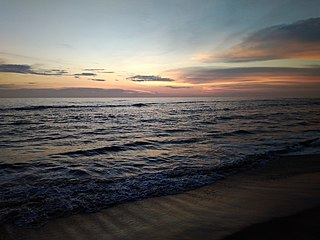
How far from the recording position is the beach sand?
12.4 ft

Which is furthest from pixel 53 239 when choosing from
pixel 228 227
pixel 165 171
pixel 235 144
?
pixel 235 144

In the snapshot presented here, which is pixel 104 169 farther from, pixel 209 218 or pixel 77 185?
pixel 209 218

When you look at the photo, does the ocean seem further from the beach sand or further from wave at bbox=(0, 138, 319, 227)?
the beach sand

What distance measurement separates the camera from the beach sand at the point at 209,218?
379 centimetres

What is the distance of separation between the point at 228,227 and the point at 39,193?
4835 millimetres

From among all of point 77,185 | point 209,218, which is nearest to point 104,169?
point 77,185

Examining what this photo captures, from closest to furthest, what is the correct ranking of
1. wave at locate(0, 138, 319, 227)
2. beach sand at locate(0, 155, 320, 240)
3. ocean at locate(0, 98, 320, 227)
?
beach sand at locate(0, 155, 320, 240)
wave at locate(0, 138, 319, 227)
ocean at locate(0, 98, 320, 227)

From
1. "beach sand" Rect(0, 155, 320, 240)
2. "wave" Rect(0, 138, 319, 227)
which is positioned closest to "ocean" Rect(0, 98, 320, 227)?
"wave" Rect(0, 138, 319, 227)

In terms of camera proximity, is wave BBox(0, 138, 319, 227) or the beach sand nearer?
the beach sand

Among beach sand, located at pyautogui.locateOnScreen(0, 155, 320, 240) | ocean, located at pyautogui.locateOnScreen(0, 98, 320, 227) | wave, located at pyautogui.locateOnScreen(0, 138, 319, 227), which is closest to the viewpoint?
beach sand, located at pyautogui.locateOnScreen(0, 155, 320, 240)

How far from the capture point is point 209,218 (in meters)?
4.45

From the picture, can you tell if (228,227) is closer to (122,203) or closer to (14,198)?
(122,203)

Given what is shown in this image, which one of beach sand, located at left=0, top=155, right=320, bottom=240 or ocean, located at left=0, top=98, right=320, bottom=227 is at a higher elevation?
beach sand, located at left=0, top=155, right=320, bottom=240

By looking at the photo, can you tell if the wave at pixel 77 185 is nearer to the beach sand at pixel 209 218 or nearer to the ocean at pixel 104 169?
the ocean at pixel 104 169
